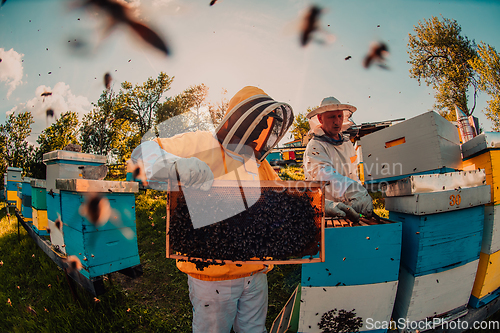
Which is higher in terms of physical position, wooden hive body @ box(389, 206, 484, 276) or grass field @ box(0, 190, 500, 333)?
wooden hive body @ box(389, 206, 484, 276)

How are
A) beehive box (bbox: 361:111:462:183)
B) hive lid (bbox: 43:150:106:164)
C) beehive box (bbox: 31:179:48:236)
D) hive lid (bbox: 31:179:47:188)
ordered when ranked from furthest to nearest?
beehive box (bbox: 31:179:48:236)
hive lid (bbox: 31:179:47:188)
hive lid (bbox: 43:150:106:164)
beehive box (bbox: 361:111:462:183)

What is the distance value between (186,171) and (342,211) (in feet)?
4.24

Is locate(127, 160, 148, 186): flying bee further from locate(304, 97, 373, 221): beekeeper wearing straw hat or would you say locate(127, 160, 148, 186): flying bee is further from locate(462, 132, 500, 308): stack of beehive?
locate(462, 132, 500, 308): stack of beehive

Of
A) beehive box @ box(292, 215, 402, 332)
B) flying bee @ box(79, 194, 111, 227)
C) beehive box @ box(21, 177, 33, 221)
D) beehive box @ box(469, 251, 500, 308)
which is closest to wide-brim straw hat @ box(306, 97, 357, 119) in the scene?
beehive box @ box(292, 215, 402, 332)

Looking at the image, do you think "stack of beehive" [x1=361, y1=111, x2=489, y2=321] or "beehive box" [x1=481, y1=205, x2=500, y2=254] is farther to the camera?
"beehive box" [x1=481, y1=205, x2=500, y2=254]

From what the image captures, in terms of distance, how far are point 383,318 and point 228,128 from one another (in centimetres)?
187

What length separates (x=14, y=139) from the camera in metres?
14.2

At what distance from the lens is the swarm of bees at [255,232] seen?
1315mm

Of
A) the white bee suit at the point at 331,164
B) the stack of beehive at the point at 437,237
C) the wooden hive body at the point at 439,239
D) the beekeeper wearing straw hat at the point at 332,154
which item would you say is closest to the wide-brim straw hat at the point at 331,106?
the beekeeper wearing straw hat at the point at 332,154

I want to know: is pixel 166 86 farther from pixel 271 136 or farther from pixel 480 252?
pixel 480 252

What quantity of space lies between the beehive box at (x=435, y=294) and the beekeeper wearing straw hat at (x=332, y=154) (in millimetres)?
775

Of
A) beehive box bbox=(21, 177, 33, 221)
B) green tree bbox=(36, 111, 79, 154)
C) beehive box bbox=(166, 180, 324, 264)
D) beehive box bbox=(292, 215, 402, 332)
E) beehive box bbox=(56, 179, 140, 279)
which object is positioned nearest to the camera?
beehive box bbox=(166, 180, 324, 264)

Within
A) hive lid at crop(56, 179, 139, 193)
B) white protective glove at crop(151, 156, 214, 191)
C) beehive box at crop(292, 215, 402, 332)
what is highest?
white protective glove at crop(151, 156, 214, 191)

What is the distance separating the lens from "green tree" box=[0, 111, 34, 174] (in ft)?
43.4
